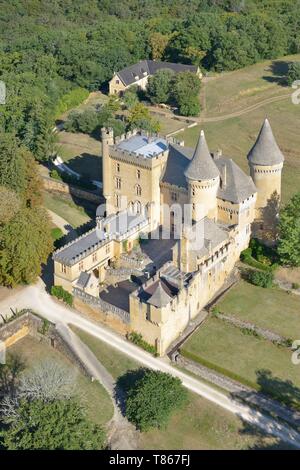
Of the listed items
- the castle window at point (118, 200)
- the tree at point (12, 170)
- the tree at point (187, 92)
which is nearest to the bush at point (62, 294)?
the castle window at point (118, 200)

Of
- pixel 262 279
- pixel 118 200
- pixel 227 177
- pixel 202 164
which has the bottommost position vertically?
pixel 262 279

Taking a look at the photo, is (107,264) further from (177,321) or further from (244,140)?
(244,140)

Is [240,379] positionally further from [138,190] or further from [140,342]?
[138,190]

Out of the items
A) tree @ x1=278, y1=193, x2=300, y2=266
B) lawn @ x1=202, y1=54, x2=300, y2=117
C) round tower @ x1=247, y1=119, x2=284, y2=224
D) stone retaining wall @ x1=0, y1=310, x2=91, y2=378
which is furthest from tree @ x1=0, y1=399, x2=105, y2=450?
lawn @ x1=202, y1=54, x2=300, y2=117

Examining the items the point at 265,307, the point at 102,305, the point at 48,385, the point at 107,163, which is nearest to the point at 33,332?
the point at 102,305

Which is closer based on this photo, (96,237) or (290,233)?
(290,233)

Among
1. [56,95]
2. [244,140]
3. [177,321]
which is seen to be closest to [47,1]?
[56,95]
